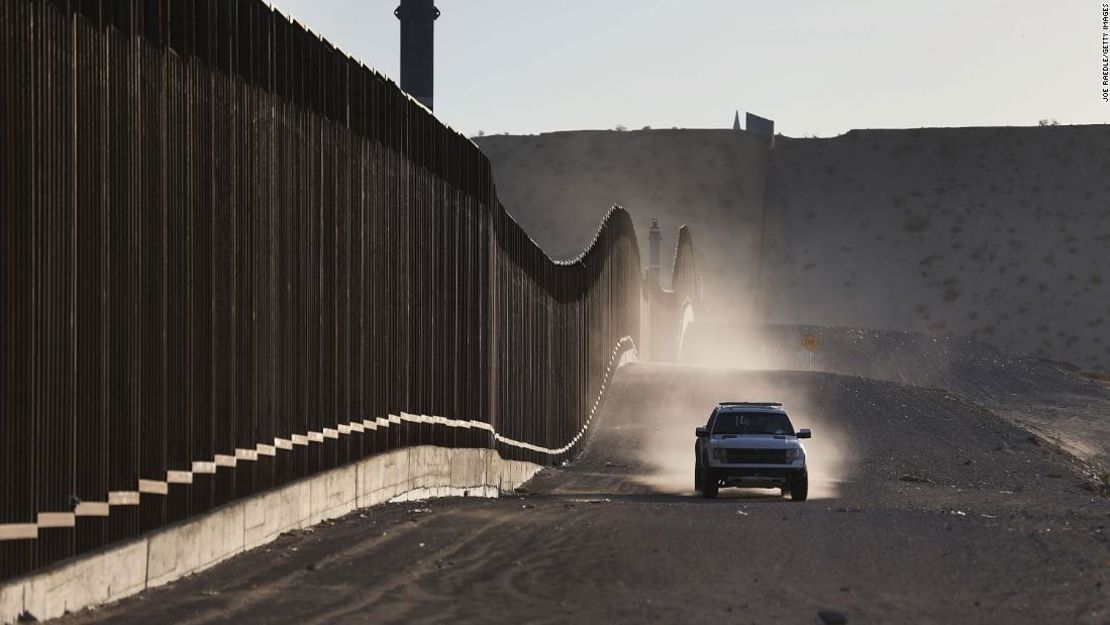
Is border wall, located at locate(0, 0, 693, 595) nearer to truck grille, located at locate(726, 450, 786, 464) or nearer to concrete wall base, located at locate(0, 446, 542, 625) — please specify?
concrete wall base, located at locate(0, 446, 542, 625)

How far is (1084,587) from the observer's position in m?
14.1

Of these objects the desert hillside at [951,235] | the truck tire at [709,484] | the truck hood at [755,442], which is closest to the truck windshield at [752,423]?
the truck hood at [755,442]

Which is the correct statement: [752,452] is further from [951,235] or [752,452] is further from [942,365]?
[951,235]

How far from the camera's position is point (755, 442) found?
2888cm

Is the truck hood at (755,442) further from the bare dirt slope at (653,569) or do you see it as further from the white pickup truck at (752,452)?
the bare dirt slope at (653,569)

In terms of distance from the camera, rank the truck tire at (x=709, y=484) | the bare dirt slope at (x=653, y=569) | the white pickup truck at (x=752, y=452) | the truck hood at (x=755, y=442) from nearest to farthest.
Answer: the bare dirt slope at (x=653, y=569), the white pickup truck at (x=752, y=452), the truck hood at (x=755, y=442), the truck tire at (x=709, y=484)

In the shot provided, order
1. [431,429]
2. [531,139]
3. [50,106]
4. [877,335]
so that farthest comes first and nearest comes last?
[531,139] < [877,335] < [431,429] < [50,106]

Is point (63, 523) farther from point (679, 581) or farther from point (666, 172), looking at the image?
point (666, 172)

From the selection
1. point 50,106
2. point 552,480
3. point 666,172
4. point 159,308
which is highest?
point 666,172

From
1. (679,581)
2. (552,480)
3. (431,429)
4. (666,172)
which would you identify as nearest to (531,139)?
(666,172)

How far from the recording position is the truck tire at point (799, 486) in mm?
28227

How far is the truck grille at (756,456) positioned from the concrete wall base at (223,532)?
4937mm

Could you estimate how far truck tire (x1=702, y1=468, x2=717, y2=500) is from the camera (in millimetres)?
28953

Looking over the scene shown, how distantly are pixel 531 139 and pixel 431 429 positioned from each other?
152268mm
